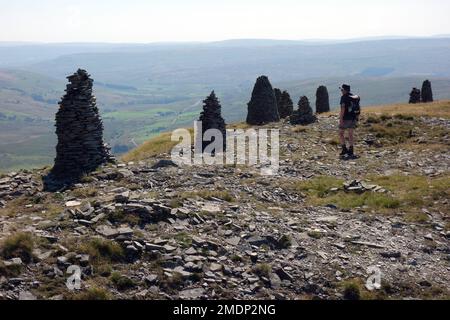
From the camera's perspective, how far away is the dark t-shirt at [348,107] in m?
30.1

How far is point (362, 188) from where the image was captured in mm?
23172

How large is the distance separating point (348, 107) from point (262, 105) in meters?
17.4

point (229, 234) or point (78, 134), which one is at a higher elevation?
point (78, 134)

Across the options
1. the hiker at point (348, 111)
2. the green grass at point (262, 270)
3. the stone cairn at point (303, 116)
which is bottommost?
the green grass at point (262, 270)

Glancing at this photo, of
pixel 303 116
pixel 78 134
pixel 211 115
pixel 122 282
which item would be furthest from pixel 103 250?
pixel 303 116

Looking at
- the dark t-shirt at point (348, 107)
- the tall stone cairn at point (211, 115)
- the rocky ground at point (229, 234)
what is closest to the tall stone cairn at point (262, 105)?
the tall stone cairn at point (211, 115)

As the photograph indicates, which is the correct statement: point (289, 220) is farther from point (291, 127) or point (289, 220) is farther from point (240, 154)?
point (291, 127)

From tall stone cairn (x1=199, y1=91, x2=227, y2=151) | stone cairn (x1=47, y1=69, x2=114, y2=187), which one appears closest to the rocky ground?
stone cairn (x1=47, y1=69, x2=114, y2=187)

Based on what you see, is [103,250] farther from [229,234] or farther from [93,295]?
[229,234]

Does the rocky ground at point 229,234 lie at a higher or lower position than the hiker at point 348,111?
lower

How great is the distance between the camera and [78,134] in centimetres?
2894

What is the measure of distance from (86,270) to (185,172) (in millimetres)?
13124

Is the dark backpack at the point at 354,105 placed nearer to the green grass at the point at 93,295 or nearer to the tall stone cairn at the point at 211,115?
the tall stone cairn at the point at 211,115
